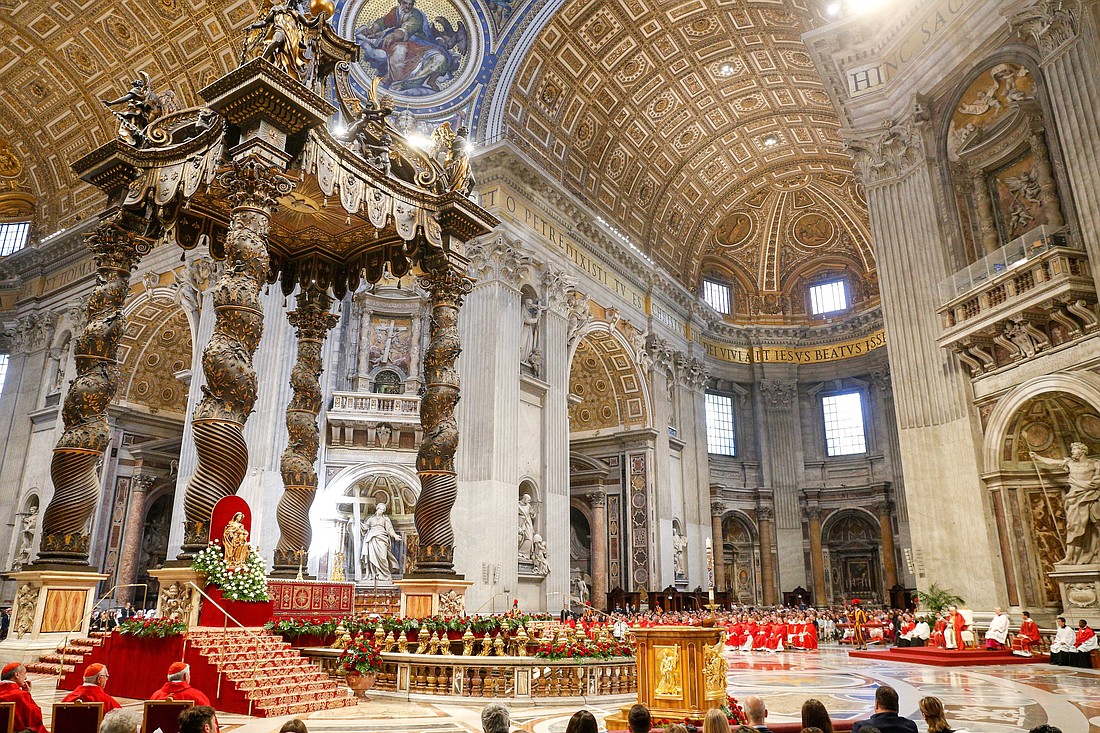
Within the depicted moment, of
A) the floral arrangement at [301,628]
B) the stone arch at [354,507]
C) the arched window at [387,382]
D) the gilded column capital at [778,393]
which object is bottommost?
the floral arrangement at [301,628]

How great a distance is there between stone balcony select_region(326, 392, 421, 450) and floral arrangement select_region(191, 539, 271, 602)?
1039 cm

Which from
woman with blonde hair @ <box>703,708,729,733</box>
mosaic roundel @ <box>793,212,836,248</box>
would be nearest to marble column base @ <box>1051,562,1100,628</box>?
woman with blonde hair @ <box>703,708,729,733</box>

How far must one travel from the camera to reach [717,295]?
103 feet

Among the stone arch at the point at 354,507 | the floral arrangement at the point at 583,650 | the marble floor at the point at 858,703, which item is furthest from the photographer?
the stone arch at the point at 354,507

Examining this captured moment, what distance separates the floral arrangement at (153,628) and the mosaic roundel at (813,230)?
2846cm

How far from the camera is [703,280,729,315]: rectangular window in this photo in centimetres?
3088

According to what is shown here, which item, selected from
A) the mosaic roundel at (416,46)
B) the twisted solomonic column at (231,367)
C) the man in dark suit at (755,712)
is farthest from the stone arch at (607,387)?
the man in dark suit at (755,712)

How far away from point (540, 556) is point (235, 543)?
1071 cm

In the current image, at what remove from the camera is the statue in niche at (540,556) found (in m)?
17.7

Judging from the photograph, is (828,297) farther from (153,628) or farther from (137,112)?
(153,628)

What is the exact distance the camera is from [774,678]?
1008 cm

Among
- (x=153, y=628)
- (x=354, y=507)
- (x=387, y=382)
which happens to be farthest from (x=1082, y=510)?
(x=387, y=382)

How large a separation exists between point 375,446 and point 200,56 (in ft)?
36.3

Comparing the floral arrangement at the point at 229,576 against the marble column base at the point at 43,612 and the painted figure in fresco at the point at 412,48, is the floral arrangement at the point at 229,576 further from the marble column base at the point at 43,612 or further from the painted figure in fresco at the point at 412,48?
the painted figure in fresco at the point at 412,48
